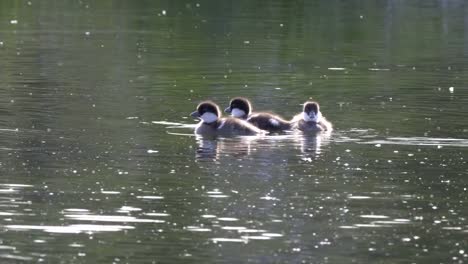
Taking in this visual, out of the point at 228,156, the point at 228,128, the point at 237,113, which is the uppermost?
the point at 237,113

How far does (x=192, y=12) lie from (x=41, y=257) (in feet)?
127

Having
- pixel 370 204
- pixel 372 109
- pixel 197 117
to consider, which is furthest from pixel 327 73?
pixel 370 204

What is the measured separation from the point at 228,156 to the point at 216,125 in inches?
103

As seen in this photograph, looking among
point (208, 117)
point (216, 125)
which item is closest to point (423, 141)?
point (216, 125)

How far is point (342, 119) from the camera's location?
74.7ft

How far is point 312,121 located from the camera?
21594 millimetres

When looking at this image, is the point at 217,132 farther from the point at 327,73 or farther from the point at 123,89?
the point at 327,73

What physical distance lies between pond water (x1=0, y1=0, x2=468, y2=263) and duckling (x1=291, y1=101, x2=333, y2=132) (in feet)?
1.03

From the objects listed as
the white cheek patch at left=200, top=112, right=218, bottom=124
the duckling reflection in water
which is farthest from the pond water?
the white cheek patch at left=200, top=112, right=218, bottom=124

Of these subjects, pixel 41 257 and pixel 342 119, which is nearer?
pixel 41 257

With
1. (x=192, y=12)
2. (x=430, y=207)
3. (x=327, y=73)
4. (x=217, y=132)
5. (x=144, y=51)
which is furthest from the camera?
(x=192, y=12)

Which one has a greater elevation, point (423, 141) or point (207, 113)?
point (207, 113)

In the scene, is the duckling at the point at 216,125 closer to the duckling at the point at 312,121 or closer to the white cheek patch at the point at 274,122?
the white cheek patch at the point at 274,122

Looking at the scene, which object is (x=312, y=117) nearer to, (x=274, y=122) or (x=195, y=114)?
(x=274, y=122)
